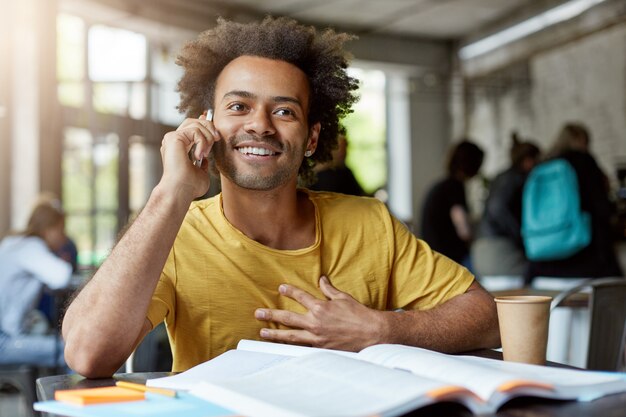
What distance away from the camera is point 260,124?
65.9 inches

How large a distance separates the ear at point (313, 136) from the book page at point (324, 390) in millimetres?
905

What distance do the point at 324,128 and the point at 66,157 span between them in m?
6.23

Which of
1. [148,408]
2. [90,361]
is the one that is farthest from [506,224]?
[148,408]

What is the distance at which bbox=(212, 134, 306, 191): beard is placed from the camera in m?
1.69

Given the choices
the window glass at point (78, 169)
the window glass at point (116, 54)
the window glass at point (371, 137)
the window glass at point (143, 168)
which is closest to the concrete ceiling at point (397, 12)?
the window glass at point (371, 137)

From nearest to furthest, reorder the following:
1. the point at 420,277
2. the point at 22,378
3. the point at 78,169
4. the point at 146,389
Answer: the point at 146,389 → the point at 420,277 → the point at 22,378 → the point at 78,169

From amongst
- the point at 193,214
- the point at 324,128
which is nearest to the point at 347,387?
the point at 193,214

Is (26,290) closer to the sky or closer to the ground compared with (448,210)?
closer to the ground

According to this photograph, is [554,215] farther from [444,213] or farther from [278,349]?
[278,349]

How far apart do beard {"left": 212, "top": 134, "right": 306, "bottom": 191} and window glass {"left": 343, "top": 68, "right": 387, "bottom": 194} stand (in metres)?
10.2

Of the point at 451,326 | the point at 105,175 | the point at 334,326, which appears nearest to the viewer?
the point at 334,326

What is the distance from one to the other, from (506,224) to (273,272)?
10.5ft

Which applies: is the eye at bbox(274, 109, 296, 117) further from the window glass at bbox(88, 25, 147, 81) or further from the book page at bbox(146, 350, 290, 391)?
the window glass at bbox(88, 25, 147, 81)

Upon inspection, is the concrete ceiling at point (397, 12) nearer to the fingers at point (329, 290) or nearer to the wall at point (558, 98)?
the wall at point (558, 98)
